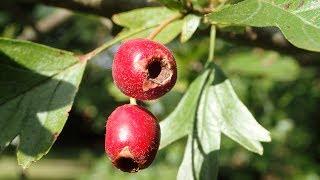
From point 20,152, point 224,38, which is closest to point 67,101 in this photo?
point 20,152

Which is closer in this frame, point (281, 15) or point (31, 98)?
point (281, 15)

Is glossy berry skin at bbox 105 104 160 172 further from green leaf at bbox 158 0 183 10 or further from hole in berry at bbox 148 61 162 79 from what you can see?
green leaf at bbox 158 0 183 10

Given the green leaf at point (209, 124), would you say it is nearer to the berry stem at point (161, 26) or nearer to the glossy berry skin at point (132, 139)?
the berry stem at point (161, 26)

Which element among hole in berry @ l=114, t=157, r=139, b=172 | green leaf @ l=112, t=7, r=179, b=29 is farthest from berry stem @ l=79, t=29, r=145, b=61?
hole in berry @ l=114, t=157, r=139, b=172

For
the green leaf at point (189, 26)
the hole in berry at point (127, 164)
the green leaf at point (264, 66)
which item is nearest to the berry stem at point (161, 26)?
the green leaf at point (189, 26)

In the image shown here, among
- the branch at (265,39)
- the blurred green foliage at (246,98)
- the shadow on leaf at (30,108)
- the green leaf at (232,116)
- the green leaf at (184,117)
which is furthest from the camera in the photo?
the blurred green foliage at (246,98)

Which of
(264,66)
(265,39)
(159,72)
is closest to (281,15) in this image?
(159,72)

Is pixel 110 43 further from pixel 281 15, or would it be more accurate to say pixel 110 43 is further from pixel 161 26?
pixel 281 15
